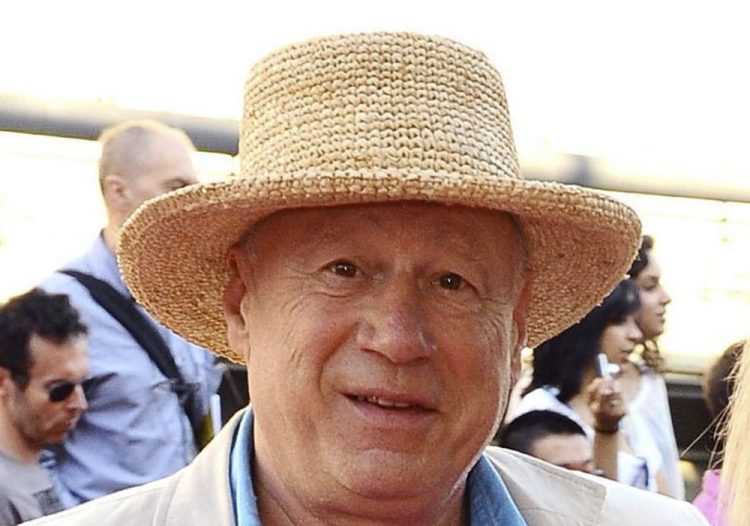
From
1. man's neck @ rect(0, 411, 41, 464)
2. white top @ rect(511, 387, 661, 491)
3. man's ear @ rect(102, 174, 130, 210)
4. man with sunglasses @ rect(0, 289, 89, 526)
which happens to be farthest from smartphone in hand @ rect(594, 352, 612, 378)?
man's neck @ rect(0, 411, 41, 464)

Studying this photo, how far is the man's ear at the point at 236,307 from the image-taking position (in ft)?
7.76

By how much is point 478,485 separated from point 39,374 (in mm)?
1715

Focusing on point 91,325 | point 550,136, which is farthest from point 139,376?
point 550,136

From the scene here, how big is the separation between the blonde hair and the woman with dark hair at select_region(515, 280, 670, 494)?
188 cm

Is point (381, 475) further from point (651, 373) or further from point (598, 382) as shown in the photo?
point (651, 373)

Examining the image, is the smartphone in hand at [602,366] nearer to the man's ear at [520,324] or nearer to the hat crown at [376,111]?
the man's ear at [520,324]

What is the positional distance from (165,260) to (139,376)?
5.20 feet

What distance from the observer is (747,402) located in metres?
2.38

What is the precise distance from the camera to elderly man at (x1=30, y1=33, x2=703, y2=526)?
213 centimetres

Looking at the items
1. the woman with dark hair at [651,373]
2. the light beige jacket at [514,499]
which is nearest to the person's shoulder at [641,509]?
the light beige jacket at [514,499]

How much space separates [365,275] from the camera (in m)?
2.19

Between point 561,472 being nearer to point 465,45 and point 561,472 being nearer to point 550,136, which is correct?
point 465,45

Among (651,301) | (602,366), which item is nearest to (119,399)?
(602,366)

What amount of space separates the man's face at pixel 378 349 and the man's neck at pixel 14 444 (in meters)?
1.58
